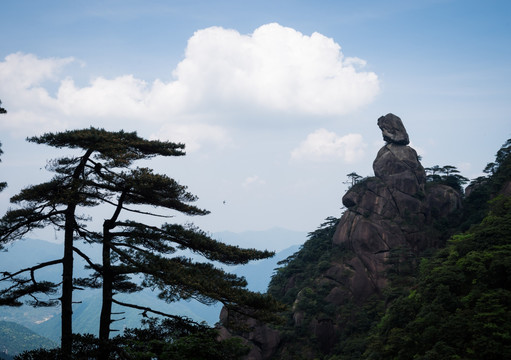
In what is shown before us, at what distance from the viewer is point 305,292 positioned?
132 ft

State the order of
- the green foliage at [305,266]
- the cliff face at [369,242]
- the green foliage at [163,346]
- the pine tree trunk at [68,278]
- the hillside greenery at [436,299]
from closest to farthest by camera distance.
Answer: the green foliage at [163,346] < the pine tree trunk at [68,278] < the hillside greenery at [436,299] < the cliff face at [369,242] < the green foliage at [305,266]

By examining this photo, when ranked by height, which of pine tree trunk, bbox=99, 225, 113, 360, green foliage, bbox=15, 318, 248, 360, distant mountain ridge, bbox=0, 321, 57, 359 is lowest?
distant mountain ridge, bbox=0, 321, 57, 359

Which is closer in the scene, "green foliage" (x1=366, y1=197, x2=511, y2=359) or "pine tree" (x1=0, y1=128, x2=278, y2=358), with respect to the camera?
"pine tree" (x1=0, y1=128, x2=278, y2=358)

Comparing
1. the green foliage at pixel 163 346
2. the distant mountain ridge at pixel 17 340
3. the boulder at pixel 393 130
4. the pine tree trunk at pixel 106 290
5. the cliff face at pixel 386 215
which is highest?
the boulder at pixel 393 130

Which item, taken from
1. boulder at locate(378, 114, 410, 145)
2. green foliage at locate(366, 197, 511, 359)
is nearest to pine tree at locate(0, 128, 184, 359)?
green foliage at locate(366, 197, 511, 359)

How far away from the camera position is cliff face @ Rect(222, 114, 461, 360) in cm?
3781

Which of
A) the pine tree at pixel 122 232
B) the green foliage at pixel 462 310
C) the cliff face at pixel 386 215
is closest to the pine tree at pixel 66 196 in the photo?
the pine tree at pixel 122 232

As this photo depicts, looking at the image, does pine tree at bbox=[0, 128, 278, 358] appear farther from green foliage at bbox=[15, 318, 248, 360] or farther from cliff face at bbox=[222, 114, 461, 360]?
cliff face at bbox=[222, 114, 461, 360]

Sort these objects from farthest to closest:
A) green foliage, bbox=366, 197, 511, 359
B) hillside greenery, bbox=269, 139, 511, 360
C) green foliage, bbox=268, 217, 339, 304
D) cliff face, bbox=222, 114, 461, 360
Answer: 1. green foliage, bbox=268, 217, 339, 304
2. cliff face, bbox=222, 114, 461, 360
3. hillside greenery, bbox=269, 139, 511, 360
4. green foliage, bbox=366, 197, 511, 359

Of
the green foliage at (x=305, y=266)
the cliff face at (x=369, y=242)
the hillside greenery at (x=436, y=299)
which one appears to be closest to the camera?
the hillside greenery at (x=436, y=299)

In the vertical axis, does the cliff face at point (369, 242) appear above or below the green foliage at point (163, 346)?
above

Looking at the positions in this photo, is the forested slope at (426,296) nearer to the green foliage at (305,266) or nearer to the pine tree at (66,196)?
the green foliage at (305,266)

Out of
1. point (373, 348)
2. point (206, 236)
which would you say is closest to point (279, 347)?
point (373, 348)

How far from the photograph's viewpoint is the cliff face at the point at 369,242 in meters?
37.8
